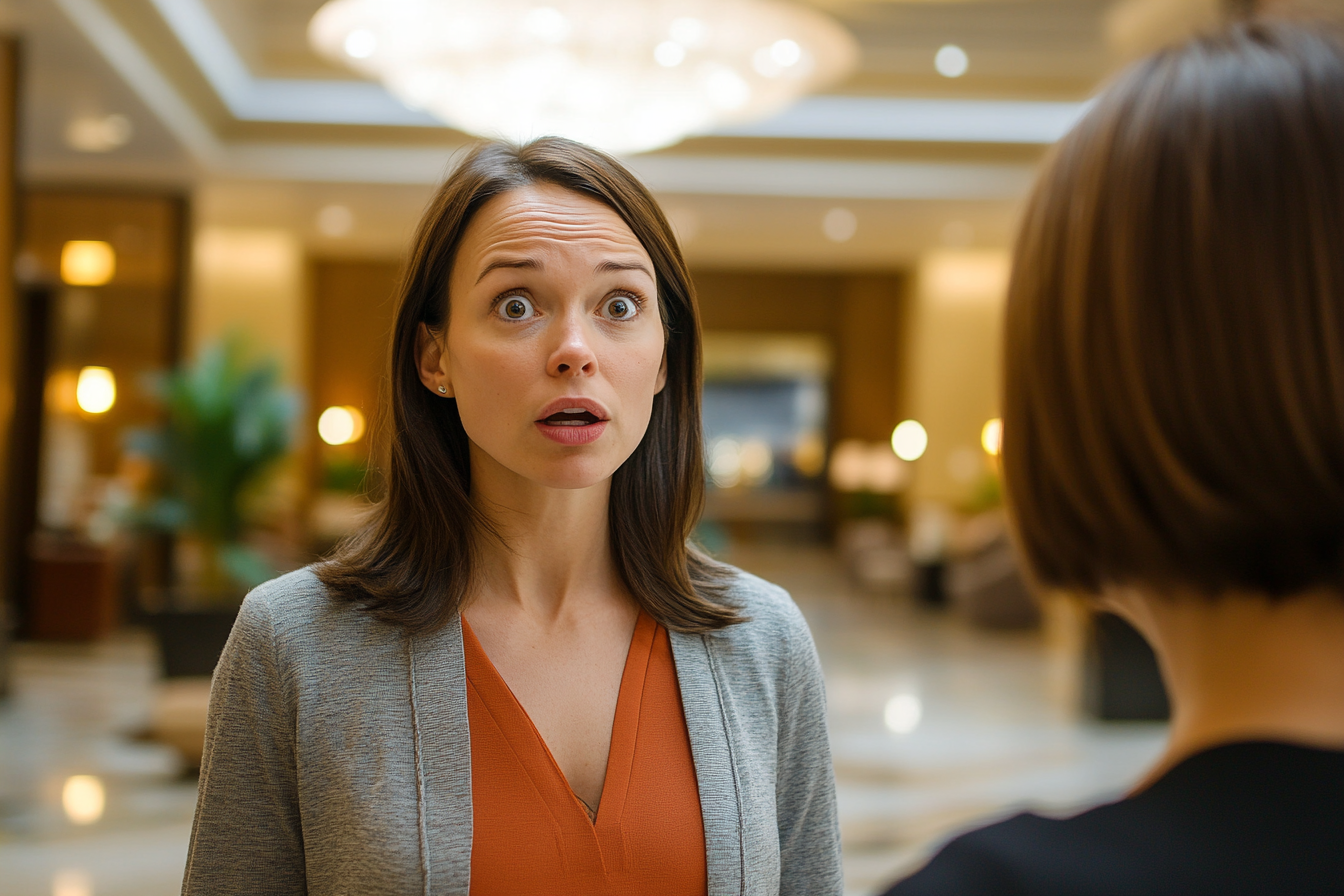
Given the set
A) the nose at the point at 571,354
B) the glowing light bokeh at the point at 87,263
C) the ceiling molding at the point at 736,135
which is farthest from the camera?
the glowing light bokeh at the point at 87,263

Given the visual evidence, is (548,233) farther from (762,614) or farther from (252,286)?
(252,286)

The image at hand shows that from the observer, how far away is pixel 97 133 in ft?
34.6

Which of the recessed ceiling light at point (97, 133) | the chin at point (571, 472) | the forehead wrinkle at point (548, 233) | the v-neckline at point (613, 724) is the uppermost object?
the recessed ceiling light at point (97, 133)

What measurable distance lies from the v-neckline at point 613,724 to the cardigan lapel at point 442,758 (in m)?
0.04

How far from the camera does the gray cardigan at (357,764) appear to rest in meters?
1.26

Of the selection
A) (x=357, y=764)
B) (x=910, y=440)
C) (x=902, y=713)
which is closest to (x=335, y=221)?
(x=910, y=440)

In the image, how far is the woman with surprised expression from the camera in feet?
4.25

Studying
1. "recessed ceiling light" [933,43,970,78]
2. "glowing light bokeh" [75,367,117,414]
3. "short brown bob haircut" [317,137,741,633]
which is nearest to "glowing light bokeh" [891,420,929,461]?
"recessed ceiling light" [933,43,970,78]

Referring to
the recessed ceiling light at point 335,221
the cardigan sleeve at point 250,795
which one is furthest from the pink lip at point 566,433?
the recessed ceiling light at point 335,221

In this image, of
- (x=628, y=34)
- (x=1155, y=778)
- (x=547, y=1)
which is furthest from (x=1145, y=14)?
(x=1155, y=778)

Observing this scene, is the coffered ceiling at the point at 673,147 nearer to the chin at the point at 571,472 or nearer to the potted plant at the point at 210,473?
the potted plant at the point at 210,473

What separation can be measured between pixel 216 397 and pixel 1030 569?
7.76 meters

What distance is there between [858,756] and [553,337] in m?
6.56

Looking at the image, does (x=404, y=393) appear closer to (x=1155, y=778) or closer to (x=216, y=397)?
(x=1155, y=778)
